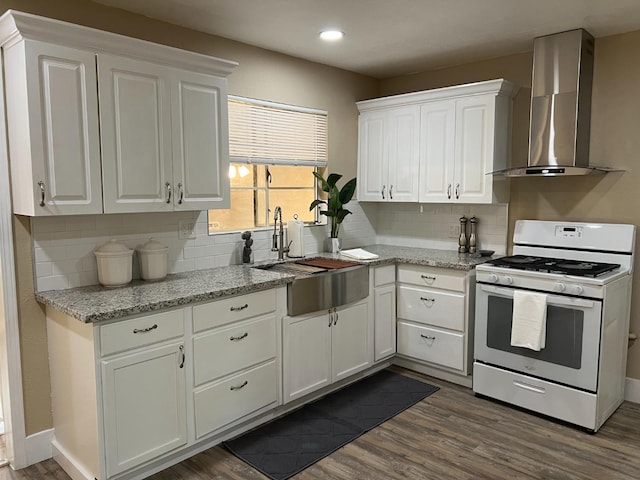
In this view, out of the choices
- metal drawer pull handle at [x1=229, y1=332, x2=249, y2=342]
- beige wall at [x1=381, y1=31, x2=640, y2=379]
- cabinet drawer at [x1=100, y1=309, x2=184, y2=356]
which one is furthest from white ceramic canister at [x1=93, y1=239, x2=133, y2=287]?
beige wall at [x1=381, y1=31, x2=640, y2=379]

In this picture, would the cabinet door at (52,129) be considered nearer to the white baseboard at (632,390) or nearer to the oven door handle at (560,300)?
the oven door handle at (560,300)

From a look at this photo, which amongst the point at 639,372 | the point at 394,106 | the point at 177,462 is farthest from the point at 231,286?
the point at 639,372

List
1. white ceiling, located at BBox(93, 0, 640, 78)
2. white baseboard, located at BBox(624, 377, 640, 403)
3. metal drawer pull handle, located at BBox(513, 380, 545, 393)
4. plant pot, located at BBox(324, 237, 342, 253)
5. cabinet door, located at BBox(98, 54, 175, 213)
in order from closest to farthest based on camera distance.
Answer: cabinet door, located at BBox(98, 54, 175, 213) < white ceiling, located at BBox(93, 0, 640, 78) < metal drawer pull handle, located at BBox(513, 380, 545, 393) < white baseboard, located at BBox(624, 377, 640, 403) < plant pot, located at BBox(324, 237, 342, 253)

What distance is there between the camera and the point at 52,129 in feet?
7.78

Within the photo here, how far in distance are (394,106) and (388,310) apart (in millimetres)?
1734

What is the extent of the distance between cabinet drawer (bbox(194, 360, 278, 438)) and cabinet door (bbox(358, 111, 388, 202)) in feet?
6.46

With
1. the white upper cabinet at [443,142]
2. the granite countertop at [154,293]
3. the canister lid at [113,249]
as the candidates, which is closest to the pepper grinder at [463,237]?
the white upper cabinet at [443,142]

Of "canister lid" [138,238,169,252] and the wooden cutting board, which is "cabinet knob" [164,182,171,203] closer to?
"canister lid" [138,238,169,252]

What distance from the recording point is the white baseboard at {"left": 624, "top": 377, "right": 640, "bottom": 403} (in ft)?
11.2

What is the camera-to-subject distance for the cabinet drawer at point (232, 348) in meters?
2.66

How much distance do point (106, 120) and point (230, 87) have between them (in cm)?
115

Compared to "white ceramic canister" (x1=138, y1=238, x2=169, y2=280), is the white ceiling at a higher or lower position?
higher

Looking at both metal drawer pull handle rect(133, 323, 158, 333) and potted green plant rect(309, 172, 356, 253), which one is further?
potted green plant rect(309, 172, 356, 253)

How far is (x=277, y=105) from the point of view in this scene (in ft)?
12.5
